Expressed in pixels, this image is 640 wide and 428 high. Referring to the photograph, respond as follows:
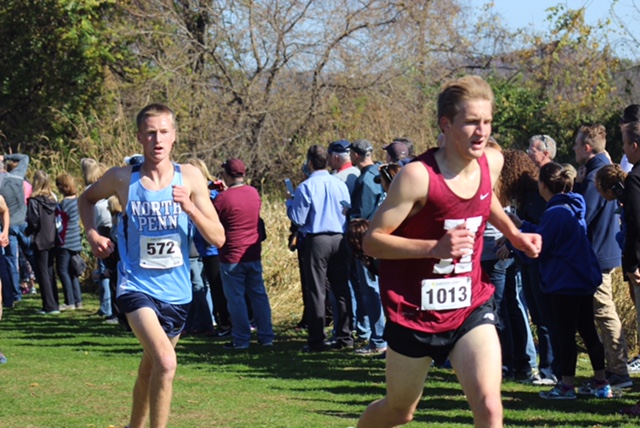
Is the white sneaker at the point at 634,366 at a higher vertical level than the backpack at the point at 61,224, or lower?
lower

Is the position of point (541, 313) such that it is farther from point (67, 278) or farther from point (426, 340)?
point (67, 278)

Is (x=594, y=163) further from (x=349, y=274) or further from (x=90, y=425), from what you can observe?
(x=90, y=425)

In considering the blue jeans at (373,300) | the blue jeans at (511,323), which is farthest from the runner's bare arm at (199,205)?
the blue jeans at (373,300)

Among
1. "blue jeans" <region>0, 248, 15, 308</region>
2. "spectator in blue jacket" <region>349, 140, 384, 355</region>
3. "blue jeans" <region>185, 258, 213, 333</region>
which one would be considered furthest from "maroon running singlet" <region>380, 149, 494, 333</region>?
"blue jeans" <region>0, 248, 15, 308</region>

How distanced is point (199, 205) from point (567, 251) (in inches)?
126

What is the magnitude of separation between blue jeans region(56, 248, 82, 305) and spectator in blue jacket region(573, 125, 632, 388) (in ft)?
29.2

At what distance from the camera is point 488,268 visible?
31.8 feet

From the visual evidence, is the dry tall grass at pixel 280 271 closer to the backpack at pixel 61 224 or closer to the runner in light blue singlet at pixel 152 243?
the backpack at pixel 61 224

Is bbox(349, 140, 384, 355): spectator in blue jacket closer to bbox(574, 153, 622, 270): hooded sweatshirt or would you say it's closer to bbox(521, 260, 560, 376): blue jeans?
bbox(521, 260, 560, 376): blue jeans

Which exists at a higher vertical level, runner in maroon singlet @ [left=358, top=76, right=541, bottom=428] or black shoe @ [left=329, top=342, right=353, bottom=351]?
runner in maroon singlet @ [left=358, top=76, right=541, bottom=428]

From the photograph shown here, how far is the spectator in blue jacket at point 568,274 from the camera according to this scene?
8.55 meters

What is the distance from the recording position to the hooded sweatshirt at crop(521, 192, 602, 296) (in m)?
8.53

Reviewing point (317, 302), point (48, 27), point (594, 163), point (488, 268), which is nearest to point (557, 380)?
point (488, 268)

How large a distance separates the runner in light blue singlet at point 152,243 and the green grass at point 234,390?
1.59 m
